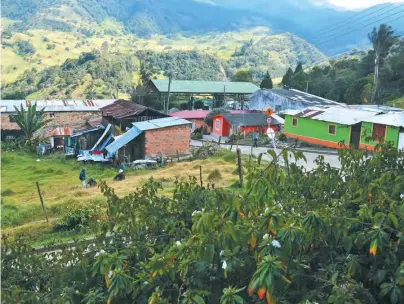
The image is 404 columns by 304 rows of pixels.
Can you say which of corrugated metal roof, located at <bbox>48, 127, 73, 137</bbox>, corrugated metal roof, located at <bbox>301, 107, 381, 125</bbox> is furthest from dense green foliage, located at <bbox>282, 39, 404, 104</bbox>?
corrugated metal roof, located at <bbox>48, 127, 73, 137</bbox>

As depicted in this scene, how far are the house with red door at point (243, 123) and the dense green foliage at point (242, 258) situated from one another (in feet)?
102

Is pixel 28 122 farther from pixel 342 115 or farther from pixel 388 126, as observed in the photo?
pixel 388 126

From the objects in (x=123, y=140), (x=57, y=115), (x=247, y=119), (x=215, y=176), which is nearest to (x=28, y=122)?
(x=57, y=115)

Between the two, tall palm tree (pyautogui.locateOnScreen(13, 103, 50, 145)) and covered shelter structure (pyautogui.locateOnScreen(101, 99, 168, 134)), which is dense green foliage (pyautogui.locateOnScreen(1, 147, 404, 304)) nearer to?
covered shelter structure (pyautogui.locateOnScreen(101, 99, 168, 134))

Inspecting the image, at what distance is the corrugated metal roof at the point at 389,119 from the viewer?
80.9 feet

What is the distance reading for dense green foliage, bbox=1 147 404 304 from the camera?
3059 mm

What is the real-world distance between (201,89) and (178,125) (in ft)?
83.0

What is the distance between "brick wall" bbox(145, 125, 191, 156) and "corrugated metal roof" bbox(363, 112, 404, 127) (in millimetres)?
10935

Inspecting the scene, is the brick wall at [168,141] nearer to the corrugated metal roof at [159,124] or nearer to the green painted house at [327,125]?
the corrugated metal roof at [159,124]

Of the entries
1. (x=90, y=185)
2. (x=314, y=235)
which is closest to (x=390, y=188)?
(x=314, y=235)

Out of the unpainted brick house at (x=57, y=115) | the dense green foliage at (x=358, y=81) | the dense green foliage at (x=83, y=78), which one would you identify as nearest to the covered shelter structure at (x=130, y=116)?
the unpainted brick house at (x=57, y=115)

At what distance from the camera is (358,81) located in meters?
47.8

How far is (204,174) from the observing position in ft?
61.7

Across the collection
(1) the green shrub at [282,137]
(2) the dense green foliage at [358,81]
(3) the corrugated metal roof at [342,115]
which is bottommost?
(1) the green shrub at [282,137]
